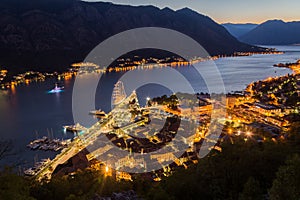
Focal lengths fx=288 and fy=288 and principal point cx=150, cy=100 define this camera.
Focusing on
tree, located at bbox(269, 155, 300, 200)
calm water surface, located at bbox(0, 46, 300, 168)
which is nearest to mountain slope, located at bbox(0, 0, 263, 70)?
calm water surface, located at bbox(0, 46, 300, 168)

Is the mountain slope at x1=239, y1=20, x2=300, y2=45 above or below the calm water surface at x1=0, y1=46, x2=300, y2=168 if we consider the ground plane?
above

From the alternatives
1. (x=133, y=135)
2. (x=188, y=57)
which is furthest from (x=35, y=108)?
(x=188, y=57)

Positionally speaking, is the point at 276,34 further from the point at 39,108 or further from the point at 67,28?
the point at 39,108

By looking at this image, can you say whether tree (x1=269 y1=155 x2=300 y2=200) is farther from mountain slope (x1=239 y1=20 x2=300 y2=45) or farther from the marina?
mountain slope (x1=239 y1=20 x2=300 y2=45)

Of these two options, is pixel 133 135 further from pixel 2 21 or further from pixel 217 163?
pixel 2 21

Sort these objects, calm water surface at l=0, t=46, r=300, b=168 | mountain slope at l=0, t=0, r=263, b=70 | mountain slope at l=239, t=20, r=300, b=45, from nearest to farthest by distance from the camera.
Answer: calm water surface at l=0, t=46, r=300, b=168 < mountain slope at l=0, t=0, r=263, b=70 < mountain slope at l=239, t=20, r=300, b=45

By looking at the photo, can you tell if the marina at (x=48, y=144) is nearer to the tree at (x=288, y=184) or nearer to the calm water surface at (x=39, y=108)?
the calm water surface at (x=39, y=108)

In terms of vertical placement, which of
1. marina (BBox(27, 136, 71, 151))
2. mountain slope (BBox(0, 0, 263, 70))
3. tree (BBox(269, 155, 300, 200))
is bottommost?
marina (BBox(27, 136, 71, 151))
